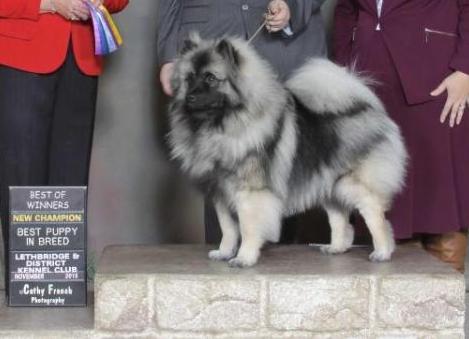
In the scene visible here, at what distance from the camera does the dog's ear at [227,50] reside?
93.7 inches

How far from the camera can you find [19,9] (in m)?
2.57

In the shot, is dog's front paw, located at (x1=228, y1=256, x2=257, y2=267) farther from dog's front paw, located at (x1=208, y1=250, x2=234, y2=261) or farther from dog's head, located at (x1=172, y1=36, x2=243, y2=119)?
dog's head, located at (x1=172, y1=36, x2=243, y2=119)

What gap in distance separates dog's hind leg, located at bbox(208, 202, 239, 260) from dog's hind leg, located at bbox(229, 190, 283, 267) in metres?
0.11

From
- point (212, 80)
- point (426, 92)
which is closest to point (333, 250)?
point (426, 92)

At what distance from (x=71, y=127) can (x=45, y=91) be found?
182 mm

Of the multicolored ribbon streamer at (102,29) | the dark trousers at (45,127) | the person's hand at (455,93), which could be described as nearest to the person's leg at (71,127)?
the dark trousers at (45,127)

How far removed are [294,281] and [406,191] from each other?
0.66 metres

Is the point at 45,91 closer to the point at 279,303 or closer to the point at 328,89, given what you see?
the point at 328,89

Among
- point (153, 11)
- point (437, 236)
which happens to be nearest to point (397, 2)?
point (437, 236)

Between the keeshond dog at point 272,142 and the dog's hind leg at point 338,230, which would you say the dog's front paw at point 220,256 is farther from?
the dog's hind leg at point 338,230

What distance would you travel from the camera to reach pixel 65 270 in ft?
8.52

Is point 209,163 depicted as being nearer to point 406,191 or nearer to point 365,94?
point 365,94

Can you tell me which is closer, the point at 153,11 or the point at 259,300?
the point at 259,300

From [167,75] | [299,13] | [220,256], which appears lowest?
[220,256]
